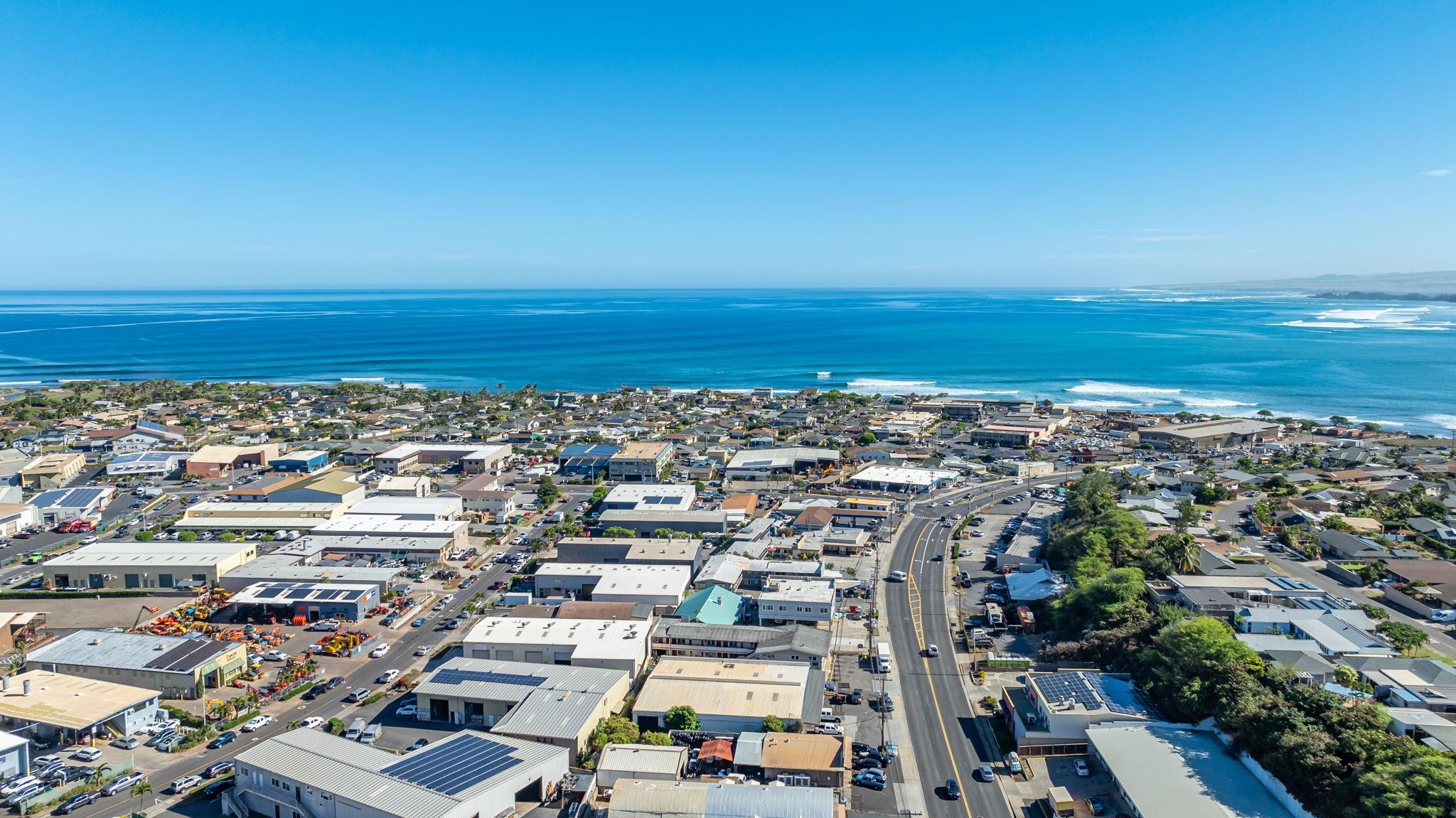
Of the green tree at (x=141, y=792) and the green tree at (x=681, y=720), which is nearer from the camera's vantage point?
the green tree at (x=141, y=792)

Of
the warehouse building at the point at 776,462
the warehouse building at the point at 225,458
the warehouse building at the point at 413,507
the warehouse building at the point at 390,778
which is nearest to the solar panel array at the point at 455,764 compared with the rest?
the warehouse building at the point at 390,778

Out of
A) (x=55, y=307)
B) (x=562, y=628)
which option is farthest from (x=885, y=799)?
(x=55, y=307)

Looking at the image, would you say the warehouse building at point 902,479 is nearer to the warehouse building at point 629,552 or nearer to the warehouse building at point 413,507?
the warehouse building at point 629,552

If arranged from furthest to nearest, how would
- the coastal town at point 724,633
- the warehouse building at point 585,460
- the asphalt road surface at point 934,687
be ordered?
the warehouse building at point 585,460
the asphalt road surface at point 934,687
the coastal town at point 724,633

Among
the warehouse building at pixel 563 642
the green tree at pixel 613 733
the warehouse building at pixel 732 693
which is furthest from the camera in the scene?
the warehouse building at pixel 563 642

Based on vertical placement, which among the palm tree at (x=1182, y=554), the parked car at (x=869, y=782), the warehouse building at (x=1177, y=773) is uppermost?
the palm tree at (x=1182, y=554)

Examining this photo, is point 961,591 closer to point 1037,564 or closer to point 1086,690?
point 1037,564
